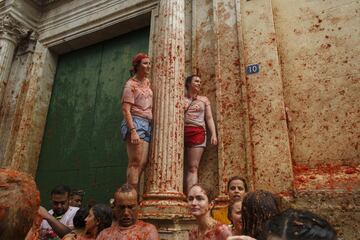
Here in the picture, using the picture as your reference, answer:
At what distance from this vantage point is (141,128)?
3.72 meters

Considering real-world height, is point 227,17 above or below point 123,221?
above

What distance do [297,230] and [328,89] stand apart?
3561 mm

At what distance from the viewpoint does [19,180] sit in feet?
3.46

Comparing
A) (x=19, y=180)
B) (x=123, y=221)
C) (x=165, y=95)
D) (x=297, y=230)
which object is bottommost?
(x=123, y=221)

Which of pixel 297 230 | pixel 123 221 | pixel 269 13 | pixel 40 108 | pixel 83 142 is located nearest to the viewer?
pixel 297 230

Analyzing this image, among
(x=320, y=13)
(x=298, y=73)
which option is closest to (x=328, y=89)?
(x=298, y=73)

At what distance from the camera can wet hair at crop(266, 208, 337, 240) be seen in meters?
0.84

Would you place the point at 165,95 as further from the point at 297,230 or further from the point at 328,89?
the point at 297,230

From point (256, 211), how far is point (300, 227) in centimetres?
91

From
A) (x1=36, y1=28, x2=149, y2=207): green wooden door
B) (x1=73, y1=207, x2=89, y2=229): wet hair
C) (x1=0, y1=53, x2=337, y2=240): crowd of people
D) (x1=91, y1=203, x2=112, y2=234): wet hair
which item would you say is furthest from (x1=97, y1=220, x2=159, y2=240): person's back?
(x1=36, y1=28, x2=149, y2=207): green wooden door

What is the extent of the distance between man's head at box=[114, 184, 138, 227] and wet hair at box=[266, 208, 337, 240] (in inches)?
74.7

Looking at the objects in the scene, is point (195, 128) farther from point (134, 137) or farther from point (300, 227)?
point (300, 227)

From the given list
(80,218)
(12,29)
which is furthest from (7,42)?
(80,218)

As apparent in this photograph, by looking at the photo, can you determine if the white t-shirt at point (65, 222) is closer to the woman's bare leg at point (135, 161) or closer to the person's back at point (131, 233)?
the woman's bare leg at point (135, 161)
